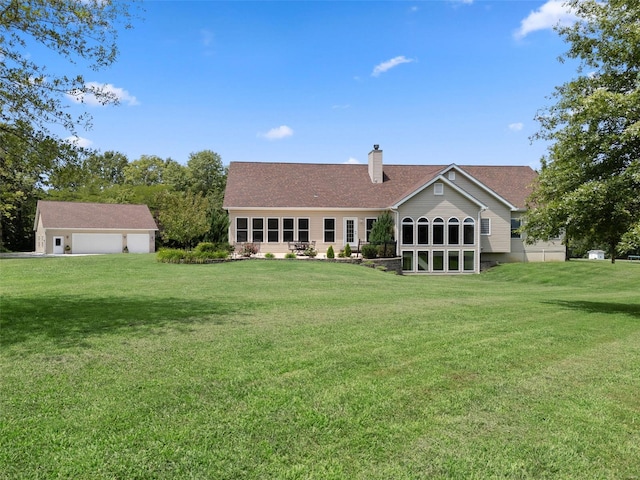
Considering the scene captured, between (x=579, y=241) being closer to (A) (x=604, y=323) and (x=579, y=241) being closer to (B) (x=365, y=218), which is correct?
(A) (x=604, y=323)

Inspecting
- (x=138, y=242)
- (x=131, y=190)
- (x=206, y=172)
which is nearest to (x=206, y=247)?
(x=138, y=242)

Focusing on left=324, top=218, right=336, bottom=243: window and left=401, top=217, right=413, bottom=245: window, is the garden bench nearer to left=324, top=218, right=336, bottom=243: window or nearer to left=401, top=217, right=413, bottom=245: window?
left=324, top=218, right=336, bottom=243: window

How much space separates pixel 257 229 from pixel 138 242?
21.8 metres

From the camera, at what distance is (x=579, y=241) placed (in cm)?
1362

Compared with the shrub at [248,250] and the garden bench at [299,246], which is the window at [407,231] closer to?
the garden bench at [299,246]

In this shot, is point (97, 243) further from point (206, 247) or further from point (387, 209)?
point (387, 209)

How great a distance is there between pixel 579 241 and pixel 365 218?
722 inches

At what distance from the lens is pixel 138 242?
4738 centimetres

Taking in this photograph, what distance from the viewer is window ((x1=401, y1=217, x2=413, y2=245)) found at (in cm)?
2939

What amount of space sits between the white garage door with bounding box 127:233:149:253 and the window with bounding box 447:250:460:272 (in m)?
30.9

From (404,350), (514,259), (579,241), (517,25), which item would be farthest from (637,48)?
(514,259)

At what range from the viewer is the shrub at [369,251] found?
2750 cm

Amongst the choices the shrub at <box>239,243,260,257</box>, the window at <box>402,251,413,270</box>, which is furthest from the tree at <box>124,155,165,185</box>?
the window at <box>402,251,413,270</box>

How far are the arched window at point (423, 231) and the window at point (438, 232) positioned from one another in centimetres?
47
